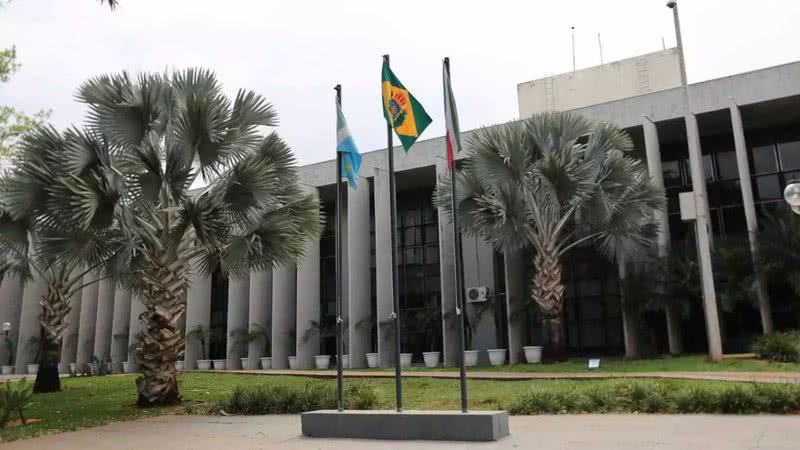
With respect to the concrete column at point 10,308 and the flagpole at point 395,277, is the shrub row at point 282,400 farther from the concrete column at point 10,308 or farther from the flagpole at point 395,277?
the concrete column at point 10,308

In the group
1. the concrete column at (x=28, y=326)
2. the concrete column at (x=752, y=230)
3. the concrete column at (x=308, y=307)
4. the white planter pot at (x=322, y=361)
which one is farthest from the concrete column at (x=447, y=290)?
the concrete column at (x=28, y=326)

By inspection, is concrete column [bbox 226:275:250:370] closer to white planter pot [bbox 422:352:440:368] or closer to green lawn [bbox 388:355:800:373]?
white planter pot [bbox 422:352:440:368]

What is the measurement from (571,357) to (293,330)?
1167 cm

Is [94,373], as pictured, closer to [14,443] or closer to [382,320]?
[382,320]

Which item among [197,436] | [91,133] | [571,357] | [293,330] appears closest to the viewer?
[197,436]

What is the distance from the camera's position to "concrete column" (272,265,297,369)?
89.0 ft

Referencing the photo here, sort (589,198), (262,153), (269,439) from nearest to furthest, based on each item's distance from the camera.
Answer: (269,439)
(262,153)
(589,198)

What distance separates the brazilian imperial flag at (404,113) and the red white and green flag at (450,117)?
0.52 metres

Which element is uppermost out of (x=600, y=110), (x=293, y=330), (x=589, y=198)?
(x=600, y=110)

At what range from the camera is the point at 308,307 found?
2683 cm

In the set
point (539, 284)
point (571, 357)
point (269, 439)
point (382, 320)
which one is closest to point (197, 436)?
point (269, 439)

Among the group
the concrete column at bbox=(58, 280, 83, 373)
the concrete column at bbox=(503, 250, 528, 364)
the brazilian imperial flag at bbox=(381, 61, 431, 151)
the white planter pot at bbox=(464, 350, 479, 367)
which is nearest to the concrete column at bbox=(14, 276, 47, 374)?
the concrete column at bbox=(58, 280, 83, 373)

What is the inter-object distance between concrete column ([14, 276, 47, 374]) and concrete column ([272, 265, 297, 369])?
14.5m

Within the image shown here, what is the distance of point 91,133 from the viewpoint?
1393cm
